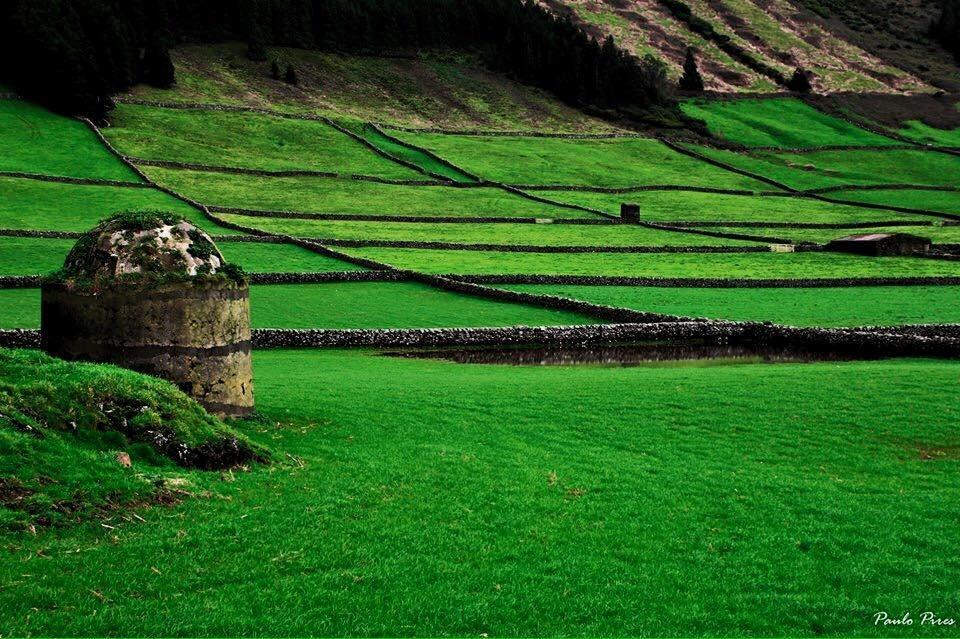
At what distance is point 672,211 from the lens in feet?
262

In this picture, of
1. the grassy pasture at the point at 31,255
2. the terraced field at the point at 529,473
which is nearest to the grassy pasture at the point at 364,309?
the terraced field at the point at 529,473

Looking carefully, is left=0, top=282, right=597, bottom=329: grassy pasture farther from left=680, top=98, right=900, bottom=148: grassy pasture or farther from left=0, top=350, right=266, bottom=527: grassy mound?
left=680, top=98, right=900, bottom=148: grassy pasture

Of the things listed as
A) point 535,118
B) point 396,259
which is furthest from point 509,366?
point 535,118

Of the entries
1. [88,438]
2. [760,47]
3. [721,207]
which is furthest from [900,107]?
[88,438]

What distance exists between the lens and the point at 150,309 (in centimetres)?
1636

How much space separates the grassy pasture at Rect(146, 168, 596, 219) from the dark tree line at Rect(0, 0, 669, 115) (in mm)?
23807

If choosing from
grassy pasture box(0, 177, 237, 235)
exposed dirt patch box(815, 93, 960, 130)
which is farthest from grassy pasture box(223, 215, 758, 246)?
exposed dirt patch box(815, 93, 960, 130)

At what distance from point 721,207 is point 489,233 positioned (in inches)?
1083

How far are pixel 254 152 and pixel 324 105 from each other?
25.9m

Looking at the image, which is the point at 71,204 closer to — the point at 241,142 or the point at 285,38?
the point at 241,142

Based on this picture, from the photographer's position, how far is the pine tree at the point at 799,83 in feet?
509

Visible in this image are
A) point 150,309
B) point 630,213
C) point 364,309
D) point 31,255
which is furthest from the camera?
point 630,213

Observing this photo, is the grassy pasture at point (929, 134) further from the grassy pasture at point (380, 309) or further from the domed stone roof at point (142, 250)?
the domed stone roof at point (142, 250)

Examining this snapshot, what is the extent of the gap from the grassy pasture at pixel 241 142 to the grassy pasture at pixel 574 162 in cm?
897
